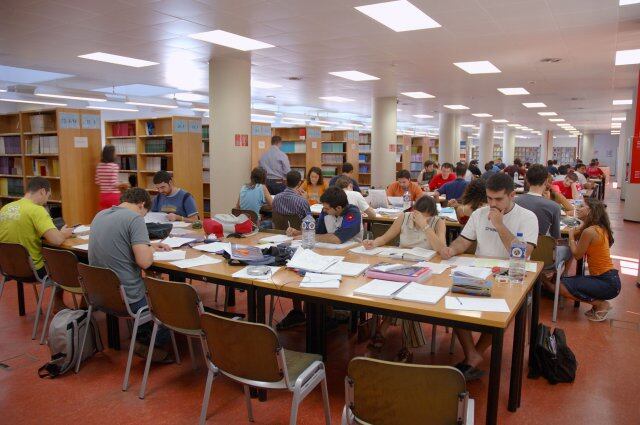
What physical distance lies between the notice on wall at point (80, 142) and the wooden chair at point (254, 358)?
6.58 metres

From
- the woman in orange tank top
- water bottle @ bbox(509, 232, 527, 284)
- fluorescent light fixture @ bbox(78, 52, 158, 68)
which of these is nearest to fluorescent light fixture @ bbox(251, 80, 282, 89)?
fluorescent light fixture @ bbox(78, 52, 158, 68)

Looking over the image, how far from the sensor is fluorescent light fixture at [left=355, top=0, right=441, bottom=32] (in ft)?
15.6

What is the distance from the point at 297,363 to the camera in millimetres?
2371

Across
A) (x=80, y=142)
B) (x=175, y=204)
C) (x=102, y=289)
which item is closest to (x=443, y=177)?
(x=175, y=204)

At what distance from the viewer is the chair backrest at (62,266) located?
11.1 feet

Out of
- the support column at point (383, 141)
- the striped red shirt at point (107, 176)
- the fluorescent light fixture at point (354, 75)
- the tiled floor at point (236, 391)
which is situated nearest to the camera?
the tiled floor at point (236, 391)

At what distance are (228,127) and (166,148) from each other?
68.2 inches

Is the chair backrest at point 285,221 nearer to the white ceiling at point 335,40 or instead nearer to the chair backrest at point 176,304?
the white ceiling at point 335,40

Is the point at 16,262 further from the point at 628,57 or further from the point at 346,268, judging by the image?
the point at 628,57

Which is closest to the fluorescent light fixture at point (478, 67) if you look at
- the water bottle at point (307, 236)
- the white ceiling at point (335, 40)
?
the white ceiling at point (335, 40)

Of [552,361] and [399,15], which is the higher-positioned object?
[399,15]

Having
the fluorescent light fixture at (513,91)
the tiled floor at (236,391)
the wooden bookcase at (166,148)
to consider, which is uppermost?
the fluorescent light fixture at (513,91)

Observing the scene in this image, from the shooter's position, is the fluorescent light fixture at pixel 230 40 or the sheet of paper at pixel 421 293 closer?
the sheet of paper at pixel 421 293

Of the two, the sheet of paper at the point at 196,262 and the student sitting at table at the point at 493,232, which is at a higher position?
the student sitting at table at the point at 493,232
